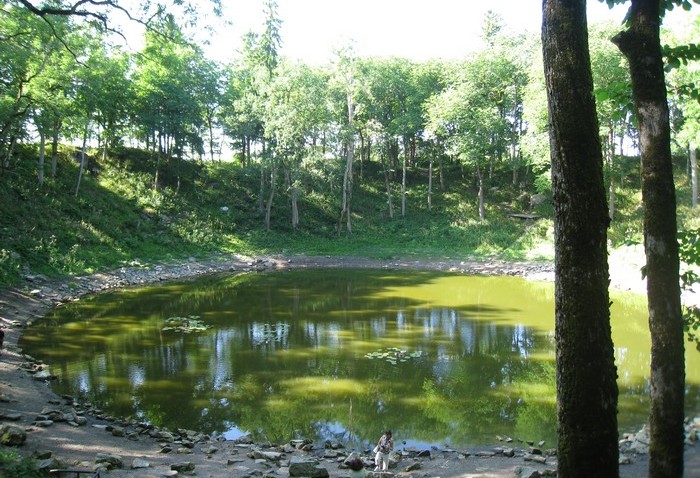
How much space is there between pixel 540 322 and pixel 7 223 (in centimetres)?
2688

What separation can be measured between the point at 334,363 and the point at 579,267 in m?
11.4

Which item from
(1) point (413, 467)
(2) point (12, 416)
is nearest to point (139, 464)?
(2) point (12, 416)

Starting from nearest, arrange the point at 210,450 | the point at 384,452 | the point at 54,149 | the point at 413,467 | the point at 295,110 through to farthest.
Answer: the point at 384,452 < the point at 413,467 < the point at 210,450 < the point at 54,149 < the point at 295,110

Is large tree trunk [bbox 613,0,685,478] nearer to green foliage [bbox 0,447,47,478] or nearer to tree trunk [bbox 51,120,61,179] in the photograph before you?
green foliage [bbox 0,447,47,478]

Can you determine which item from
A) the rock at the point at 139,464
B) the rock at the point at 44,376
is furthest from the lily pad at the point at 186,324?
the rock at the point at 139,464

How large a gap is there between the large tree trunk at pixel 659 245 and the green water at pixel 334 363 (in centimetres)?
509

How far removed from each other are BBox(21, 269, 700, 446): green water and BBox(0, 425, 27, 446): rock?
2.69m

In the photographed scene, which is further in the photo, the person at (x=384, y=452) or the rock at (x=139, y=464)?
the person at (x=384, y=452)

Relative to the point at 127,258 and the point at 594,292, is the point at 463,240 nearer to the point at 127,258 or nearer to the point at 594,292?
the point at 127,258

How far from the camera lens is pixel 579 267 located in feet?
12.5

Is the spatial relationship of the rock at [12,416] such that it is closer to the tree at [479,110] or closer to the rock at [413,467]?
the rock at [413,467]

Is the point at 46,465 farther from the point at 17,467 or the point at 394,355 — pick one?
the point at 394,355

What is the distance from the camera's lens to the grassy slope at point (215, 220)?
2783cm

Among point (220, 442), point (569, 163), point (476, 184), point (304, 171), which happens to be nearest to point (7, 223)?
point (304, 171)
